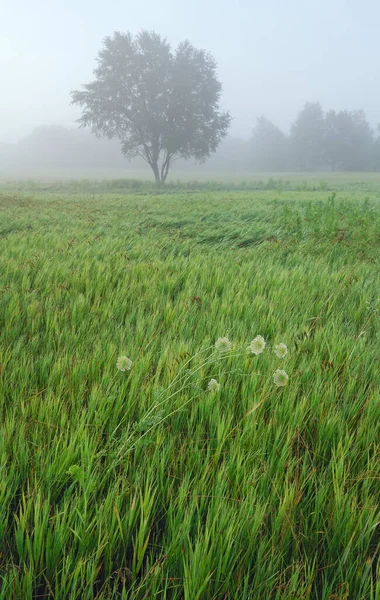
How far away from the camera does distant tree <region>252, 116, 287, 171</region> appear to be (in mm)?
82938

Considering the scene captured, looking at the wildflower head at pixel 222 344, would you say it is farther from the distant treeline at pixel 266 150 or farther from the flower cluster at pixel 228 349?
the distant treeline at pixel 266 150

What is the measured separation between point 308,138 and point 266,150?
12521 mm

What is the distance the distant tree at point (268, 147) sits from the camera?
272ft

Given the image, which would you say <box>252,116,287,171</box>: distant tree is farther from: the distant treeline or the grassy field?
the grassy field

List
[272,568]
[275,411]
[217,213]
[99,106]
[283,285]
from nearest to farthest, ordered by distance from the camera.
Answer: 1. [272,568]
2. [275,411]
3. [283,285]
4. [217,213]
5. [99,106]

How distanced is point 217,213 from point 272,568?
8.67 meters

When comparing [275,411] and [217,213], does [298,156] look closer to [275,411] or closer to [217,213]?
[217,213]

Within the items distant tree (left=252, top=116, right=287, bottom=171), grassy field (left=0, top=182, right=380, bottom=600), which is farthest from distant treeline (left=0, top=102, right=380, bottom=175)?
grassy field (left=0, top=182, right=380, bottom=600)

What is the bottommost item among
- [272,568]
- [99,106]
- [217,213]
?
[272,568]

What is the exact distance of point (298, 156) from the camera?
77.4 m

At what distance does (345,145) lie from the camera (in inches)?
2864

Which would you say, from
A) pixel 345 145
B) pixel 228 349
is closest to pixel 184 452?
pixel 228 349

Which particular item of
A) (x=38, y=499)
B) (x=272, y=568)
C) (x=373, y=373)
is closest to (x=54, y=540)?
(x=38, y=499)

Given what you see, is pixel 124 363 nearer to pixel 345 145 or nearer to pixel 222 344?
pixel 222 344
